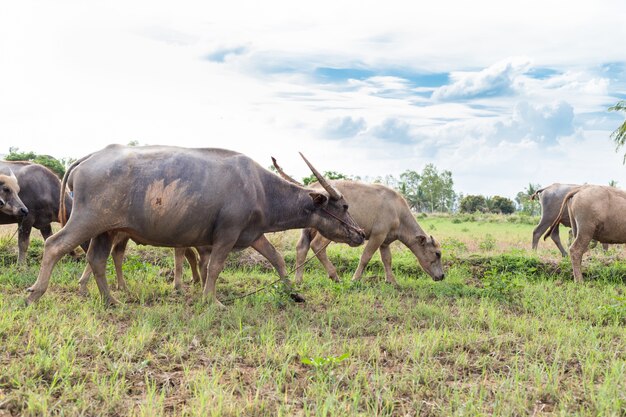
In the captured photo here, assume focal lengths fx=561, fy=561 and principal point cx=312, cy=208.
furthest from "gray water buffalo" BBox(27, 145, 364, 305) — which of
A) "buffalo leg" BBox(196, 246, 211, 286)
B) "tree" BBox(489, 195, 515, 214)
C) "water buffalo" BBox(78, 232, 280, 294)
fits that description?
"tree" BBox(489, 195, 515, 214)

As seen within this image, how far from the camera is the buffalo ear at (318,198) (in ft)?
21.6

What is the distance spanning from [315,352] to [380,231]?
13.8ft

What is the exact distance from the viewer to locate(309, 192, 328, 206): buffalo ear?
658 cm

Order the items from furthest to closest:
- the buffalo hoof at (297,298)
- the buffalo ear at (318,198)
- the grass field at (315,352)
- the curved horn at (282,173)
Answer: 1. the curved horn at (282,173)
2. the buffalo ear at (318,198)
3. the buffalo hoof at (297,298)
4. the grass field at (315,352)

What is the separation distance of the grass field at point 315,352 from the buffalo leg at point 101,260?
17 centimetres

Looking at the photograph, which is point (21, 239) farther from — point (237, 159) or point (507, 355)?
point (507, 355)

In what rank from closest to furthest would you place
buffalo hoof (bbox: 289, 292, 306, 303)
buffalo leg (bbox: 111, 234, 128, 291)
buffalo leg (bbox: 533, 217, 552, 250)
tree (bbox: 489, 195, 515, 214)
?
A: 1. buffalo hoof (bbox: 289, 292, 306, 303)
2. buffalo leg (bbox: 111, 234, 128, 291)
3. buffalo leg (bbox: 533, 217, 552, 250)
4. tree (bbox: 489, 195, 515, 214)

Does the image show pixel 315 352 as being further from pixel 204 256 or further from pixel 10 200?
pixel 10 200

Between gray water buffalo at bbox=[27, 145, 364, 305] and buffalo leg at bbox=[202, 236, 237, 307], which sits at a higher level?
gray water buffalo at bbox=[27, 145, 364, 305]

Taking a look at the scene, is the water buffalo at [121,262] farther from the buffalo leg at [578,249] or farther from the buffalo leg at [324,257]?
the buffalo leg at [578,249]

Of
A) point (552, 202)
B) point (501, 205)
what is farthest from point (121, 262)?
point (501, 205)

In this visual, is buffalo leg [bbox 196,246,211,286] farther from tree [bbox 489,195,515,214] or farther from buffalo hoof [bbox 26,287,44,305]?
tree [bbox 489,195,515,214]

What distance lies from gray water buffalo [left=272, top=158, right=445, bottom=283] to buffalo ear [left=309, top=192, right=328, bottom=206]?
60.5 inches

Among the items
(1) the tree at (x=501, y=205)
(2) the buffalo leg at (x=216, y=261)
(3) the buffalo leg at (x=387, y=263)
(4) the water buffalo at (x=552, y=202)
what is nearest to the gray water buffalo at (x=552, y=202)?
(4) the water buffalo at (x=552, y=202)
